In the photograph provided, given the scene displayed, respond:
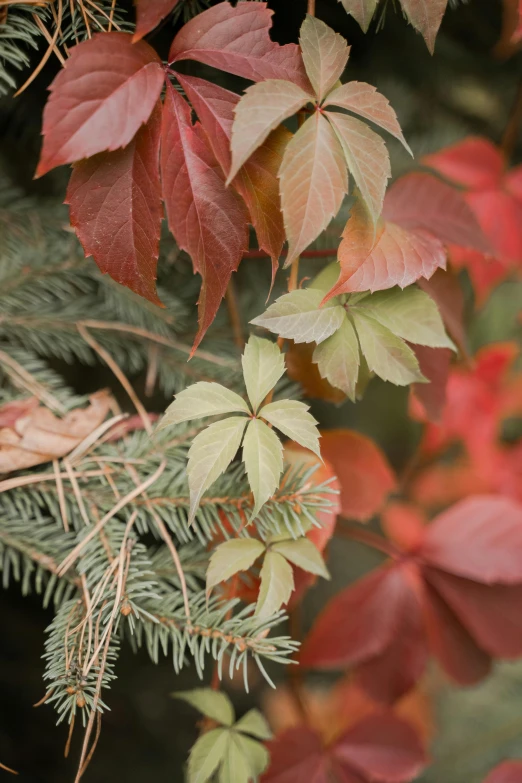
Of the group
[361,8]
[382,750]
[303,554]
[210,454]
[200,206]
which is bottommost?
→ [382,750]

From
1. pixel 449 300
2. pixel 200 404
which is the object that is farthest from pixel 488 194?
pixel 200 404

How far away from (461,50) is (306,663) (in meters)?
0.92

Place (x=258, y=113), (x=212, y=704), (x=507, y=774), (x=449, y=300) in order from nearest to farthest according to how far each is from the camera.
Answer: (x=258, y=113), (x=212, y=704), (x=449, y=300), (x=507, y=774)

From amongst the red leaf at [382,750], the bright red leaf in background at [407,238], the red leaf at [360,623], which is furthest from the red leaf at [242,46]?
the red leaf at [382,750]

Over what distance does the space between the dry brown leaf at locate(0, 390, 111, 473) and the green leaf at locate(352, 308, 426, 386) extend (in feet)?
0.97

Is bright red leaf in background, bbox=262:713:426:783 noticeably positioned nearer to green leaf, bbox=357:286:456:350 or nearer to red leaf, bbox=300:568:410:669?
red leaf, bbox=300:568:410:669

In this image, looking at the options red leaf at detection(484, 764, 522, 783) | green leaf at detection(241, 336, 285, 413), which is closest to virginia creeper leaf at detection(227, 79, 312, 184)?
green leaf at detection(241, 336, 285, 413)

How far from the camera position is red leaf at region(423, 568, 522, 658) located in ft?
2.20

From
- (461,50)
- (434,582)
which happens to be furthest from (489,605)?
(461,50)

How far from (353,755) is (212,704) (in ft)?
0.95

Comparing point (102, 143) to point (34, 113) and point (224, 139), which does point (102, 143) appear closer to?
point (224, 139)

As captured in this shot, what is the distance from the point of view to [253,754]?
17.8 inches

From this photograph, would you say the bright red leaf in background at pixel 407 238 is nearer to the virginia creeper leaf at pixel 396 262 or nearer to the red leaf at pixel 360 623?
the virginia creeper leaf at pixel 396 262

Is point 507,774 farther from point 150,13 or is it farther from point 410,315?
point 150,13
